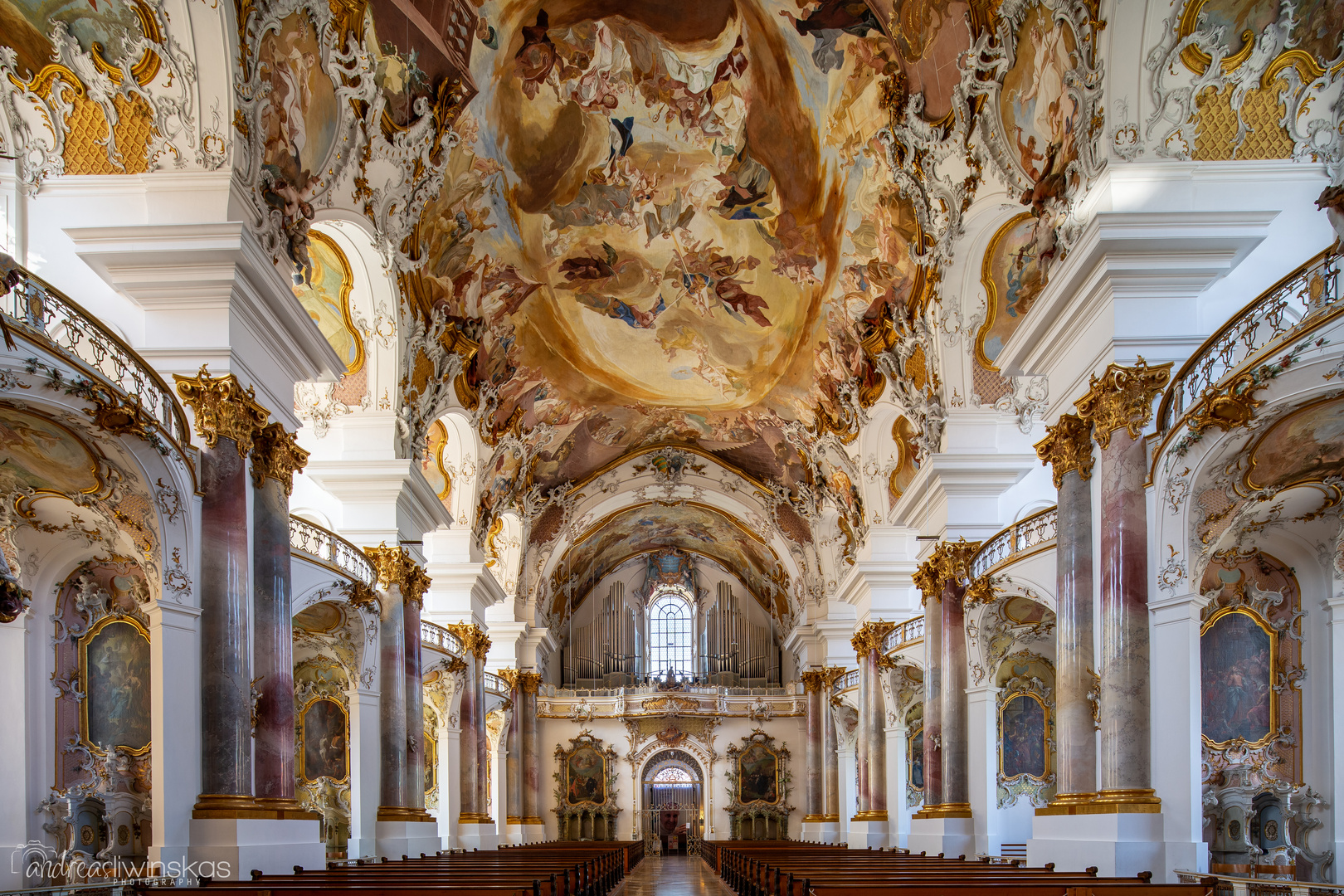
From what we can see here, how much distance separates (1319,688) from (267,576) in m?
11.3

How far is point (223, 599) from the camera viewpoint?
37.7 ft

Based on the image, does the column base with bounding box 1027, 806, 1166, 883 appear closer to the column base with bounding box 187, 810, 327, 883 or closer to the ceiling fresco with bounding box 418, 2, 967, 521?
the column base with bounding box 187, 810, 327, 883

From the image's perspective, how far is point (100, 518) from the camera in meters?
11.2

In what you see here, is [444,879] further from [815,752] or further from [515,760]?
[815,752]

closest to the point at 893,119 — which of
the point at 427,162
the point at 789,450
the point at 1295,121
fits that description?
the point at 1295,121

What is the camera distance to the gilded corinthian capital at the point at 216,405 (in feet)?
38.2

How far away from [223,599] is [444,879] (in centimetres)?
352

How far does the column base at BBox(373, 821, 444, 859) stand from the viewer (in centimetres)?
1780

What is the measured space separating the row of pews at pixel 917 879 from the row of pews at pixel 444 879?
2500 millimetres

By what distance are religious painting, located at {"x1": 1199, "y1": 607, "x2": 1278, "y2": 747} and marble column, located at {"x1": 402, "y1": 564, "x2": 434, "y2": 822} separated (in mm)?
11809

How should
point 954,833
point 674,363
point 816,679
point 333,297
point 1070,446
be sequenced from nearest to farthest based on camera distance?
point 1070,446 → point 333,297 → point 954,833 → point 674,363 → point 816,679

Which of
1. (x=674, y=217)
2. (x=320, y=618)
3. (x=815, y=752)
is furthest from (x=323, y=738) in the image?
(x=815, y=752)

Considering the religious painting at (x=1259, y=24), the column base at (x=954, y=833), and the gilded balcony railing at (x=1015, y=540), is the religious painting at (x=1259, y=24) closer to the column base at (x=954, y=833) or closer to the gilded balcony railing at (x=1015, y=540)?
the gilded balcony railing at (x=1015, y=540)

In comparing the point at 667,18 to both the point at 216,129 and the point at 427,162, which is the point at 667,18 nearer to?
the point at 427,162
